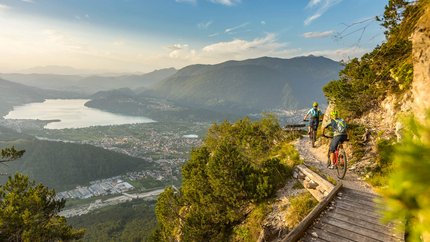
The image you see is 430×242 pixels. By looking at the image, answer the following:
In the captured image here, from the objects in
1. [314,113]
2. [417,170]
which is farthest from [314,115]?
[417,170]

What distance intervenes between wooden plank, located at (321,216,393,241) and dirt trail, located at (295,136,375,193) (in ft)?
11.0

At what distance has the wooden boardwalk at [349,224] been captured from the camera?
696cm

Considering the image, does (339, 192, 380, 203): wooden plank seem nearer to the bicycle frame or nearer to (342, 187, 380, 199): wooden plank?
(342, 187, 380, 199): wooden plank

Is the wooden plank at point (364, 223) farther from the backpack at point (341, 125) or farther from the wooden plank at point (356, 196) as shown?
the backpack at point (341, 125)

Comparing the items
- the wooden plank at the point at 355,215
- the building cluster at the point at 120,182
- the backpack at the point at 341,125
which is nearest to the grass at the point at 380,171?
the backpack at the point at 341,125

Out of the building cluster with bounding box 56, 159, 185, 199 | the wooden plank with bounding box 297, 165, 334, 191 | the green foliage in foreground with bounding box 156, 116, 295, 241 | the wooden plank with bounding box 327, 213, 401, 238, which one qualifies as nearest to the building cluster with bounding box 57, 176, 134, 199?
the building cluster with bounding box 56, 159, 185, 199

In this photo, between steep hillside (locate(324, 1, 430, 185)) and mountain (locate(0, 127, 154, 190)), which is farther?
mountain (locate(0, 127, 154, 190))

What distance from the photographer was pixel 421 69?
2.97m

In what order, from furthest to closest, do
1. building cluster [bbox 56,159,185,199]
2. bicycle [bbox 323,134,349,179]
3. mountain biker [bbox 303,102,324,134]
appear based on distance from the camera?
building cluster [bbox 56,159,185,199] < mountain biker [bbox 303,102,324,134] < bicycle [bbox 323,134,349,179]

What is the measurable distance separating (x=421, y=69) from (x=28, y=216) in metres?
20.0

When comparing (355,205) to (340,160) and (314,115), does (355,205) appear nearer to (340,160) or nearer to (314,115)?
(340,160)

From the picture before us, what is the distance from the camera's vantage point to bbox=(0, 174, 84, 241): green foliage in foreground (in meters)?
16.1

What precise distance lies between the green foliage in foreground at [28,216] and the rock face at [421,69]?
62.8 feet

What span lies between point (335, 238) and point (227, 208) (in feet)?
23.7
